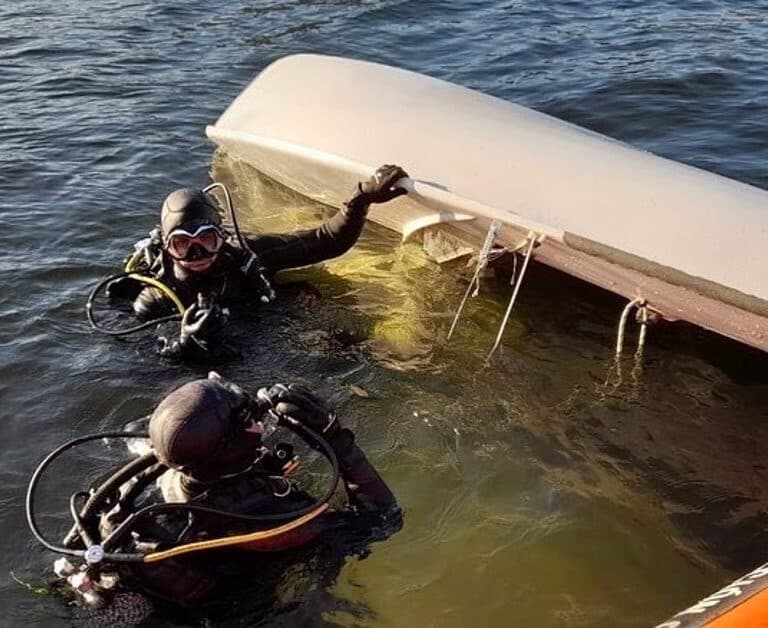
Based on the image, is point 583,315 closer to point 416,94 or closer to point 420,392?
point 420,392

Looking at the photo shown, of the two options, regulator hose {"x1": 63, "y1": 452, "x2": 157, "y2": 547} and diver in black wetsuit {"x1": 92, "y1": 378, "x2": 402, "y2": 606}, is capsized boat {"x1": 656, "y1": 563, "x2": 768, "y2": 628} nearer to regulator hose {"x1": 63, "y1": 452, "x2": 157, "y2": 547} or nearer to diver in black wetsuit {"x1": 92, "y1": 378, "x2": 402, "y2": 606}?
diver in black wetsuit {"x1": 92, "y1": 378, "x2": 402, "y2": 606}

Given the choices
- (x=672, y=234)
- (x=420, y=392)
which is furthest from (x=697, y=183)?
(x=420, y=392)

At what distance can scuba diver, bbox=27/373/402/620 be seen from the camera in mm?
2706

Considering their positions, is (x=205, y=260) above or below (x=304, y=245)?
above

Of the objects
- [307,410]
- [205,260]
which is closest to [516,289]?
[205,260]

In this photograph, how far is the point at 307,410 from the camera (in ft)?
10.0

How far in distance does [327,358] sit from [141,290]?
3.41ft

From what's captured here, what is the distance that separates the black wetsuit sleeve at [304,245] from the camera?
490 cm

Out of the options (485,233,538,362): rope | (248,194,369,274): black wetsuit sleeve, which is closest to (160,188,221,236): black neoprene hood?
(248,194,369,274): black wetsuit sleeve

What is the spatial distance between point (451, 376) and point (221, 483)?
1982 millimetres

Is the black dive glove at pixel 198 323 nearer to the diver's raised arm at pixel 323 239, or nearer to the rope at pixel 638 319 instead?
the diver's raised arm at pixel 323 239

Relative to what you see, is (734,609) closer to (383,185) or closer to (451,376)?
(451,376)

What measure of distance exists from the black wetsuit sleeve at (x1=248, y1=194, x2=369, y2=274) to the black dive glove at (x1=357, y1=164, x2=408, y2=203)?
0.23m

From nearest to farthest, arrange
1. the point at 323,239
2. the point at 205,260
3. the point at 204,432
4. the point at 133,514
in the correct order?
the point at 204,432
the point at 133,514
the point at 205,260
the point at 323,239
